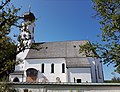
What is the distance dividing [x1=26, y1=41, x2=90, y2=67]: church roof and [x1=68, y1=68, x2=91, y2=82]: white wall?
44.7 inches

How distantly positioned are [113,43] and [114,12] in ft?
8.40

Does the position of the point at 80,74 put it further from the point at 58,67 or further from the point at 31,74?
the point at 31,74

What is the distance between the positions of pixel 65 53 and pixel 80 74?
757 centimetres

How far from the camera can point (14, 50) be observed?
12156 mm

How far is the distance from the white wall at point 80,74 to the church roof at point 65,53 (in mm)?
1136

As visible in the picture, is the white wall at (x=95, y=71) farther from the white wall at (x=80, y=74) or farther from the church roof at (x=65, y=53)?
the white wall at (x=80, y=74)

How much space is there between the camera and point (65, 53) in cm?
4369

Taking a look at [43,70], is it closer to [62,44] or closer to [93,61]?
[62,44]

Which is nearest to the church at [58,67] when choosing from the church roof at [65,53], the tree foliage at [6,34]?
the church roof at [65,53]

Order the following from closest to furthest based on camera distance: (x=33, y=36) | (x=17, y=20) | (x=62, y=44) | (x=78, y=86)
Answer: (x=17, y=20), (x=78, y=86), (x=62, y=44), (x=33, y=36)

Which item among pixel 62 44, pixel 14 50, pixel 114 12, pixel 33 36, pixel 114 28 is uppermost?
pixel 33 36

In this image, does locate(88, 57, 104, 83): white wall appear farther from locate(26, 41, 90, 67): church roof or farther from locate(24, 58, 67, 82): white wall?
locate(24, 58, 67, 82): white wall

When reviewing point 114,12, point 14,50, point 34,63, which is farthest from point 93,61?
point 14,50

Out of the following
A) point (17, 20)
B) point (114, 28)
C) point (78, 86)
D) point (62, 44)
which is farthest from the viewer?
point (62, 44)
